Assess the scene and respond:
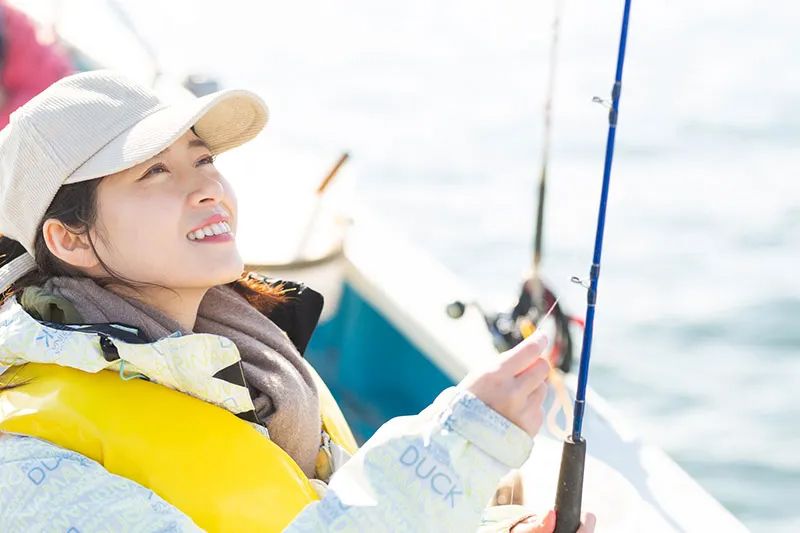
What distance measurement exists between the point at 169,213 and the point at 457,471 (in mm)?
550

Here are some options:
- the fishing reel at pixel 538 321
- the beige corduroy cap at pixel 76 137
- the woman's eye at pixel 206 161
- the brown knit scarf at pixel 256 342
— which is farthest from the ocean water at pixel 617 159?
the beige corduroy cap at pixel 76 137

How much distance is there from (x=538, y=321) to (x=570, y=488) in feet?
3.90

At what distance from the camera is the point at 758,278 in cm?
629

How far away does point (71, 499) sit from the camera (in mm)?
1465

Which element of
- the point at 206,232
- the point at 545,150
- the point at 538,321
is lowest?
the point at 538,321

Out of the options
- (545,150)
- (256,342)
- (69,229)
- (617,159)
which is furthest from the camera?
(617,159)

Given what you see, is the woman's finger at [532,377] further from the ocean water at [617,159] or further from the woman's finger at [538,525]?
the ocean water at [617,159]

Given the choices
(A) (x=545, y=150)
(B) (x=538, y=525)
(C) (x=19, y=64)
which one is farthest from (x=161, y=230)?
(C) (x=19, y=64)

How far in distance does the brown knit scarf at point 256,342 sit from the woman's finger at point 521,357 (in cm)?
46

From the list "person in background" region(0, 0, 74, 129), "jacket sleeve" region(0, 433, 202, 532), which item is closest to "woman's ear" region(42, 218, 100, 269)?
"jacket sleeve" region(0, 433, 202, 532)

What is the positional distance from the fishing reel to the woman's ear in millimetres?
1244

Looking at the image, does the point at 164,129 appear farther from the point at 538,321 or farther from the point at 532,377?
the point at 538,321

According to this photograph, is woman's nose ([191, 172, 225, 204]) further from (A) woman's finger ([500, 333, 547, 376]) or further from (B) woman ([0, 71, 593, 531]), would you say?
(A) woman's finger ([500, 333, 547, 376])

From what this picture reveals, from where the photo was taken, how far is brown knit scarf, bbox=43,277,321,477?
167cm
